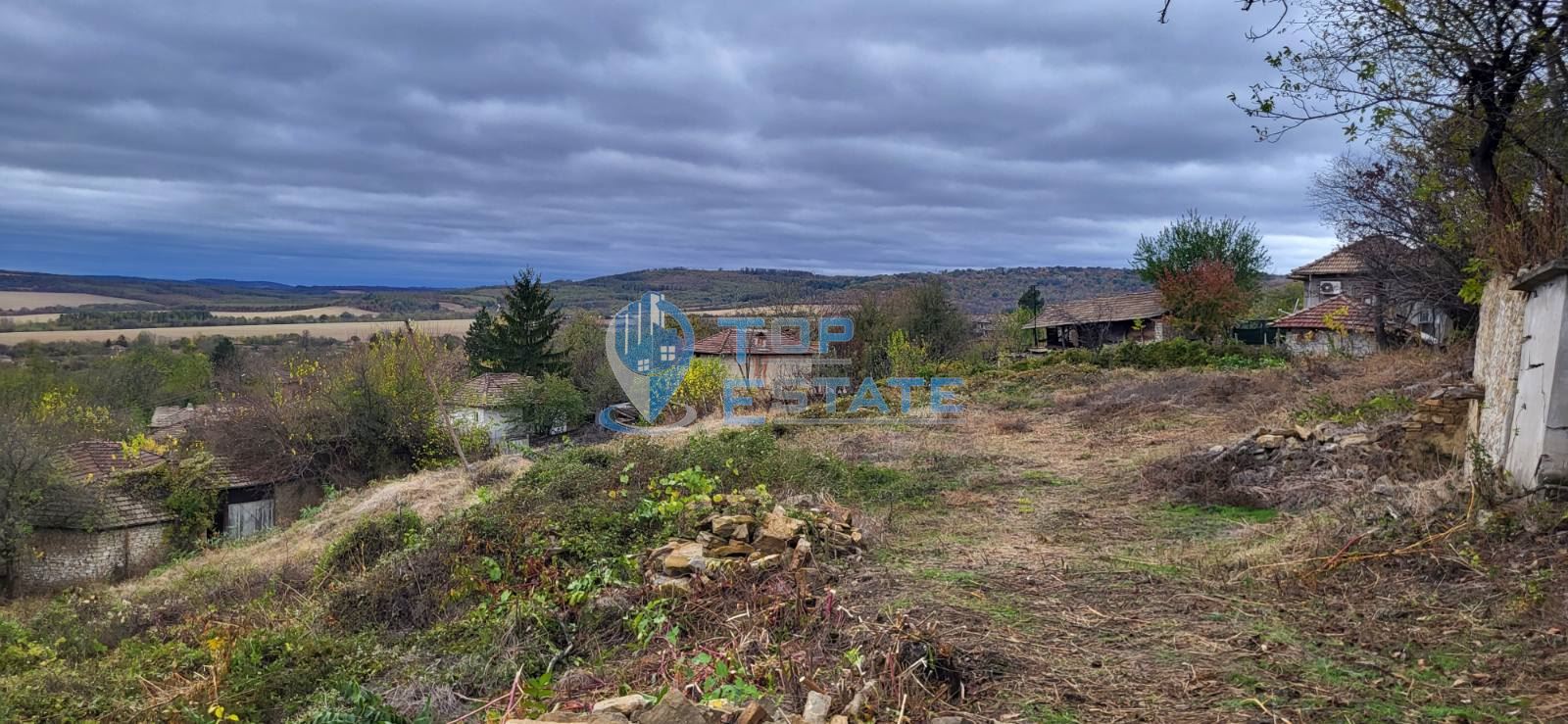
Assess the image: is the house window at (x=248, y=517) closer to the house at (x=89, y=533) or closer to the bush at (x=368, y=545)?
the house at (x=89, y=533)

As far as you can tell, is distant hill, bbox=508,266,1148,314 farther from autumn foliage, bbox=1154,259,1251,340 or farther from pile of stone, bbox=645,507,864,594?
pile of stone, bbox=645,507,864,594

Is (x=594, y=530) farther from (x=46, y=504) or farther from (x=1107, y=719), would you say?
(x=46, y=504)

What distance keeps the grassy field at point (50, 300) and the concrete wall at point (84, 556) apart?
71.4 metres

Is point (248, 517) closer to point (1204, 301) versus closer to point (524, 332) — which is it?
point (524, 332)

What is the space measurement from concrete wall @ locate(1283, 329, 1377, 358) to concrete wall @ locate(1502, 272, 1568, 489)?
44.7 ft

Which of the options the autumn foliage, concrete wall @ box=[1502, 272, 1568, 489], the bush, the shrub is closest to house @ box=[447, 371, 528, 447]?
the shrub

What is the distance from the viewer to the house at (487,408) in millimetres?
23266

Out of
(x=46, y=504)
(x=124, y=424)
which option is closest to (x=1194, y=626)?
(x=46, y=504)

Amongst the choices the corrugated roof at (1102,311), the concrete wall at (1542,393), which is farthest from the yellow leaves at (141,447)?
the corrugated roof at (1102,311)

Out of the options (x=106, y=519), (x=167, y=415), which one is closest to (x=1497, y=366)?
(x=106, y=519)

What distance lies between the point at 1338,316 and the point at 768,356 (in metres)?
13.5

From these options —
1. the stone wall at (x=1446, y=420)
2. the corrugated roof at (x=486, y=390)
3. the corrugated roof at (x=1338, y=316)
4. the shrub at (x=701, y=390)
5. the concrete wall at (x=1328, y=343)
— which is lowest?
the corrugated roof at (x=486, y=390)

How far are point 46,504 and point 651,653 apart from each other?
18.2 m

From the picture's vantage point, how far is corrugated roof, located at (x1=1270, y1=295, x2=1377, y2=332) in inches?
757
